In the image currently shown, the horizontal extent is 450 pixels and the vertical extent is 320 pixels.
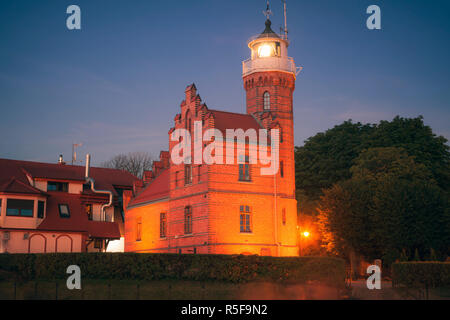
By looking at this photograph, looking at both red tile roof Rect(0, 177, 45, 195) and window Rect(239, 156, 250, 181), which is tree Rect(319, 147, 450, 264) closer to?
window Rect(239, 156, 250, 181)

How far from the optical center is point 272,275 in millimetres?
37344

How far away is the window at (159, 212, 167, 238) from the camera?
5369 centimetres

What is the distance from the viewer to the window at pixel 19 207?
154 ft

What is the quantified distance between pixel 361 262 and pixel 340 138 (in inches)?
915

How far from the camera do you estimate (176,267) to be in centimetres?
3719

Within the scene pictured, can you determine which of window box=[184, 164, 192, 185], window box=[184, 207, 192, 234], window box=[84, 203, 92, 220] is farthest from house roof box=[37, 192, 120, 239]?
window box=[184, 164, 192, 185]

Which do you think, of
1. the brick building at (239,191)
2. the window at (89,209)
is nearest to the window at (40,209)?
the window at (89,209)

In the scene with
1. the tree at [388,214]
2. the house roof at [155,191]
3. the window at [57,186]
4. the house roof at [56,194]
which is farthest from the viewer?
the house roof at [155,191]

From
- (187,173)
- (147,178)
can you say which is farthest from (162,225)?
(147,178)

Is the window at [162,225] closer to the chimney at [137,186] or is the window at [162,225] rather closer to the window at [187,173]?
the window at [187,173]

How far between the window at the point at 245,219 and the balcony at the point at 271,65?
13.4 metres

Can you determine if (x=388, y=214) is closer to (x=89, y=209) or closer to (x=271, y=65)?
(x=271, y=65)
